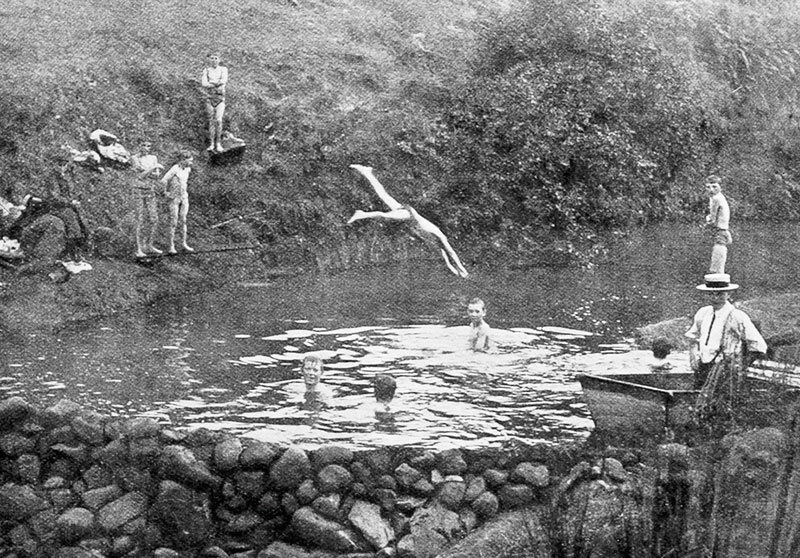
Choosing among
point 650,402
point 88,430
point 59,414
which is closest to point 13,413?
point 59,414

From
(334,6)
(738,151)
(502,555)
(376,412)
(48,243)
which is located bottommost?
(502,555)

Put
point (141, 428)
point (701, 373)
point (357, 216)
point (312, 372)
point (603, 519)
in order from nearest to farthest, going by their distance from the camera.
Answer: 1. point (603, 519)
2. point (141, 428)
3. point (701, 373)
4. point (312, 372)
5. point (357, 216)

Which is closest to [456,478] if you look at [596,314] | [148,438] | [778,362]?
[148,438]

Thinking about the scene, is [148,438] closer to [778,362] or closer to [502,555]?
[502,555]

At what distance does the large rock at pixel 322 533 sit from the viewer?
38.0 feet

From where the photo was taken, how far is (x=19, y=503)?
12141 mm

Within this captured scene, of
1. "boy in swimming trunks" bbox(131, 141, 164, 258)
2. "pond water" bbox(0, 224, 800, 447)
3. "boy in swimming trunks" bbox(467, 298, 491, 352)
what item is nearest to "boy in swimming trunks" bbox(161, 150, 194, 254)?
"boy in swimming trunks" bbox(131, 141, 164, 258)

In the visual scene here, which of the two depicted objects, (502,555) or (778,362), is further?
(778,362)

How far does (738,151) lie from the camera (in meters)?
24.2

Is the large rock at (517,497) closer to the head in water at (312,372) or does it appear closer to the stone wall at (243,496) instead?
the stone wall at (243,496)

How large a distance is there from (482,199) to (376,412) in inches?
334

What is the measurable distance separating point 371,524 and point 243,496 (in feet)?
4.14

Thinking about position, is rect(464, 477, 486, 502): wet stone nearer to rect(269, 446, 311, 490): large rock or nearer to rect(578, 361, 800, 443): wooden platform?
rect(578, 361, 800, 443): wooden platform

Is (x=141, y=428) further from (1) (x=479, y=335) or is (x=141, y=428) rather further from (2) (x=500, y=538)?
(1) (x=479, y=335)
